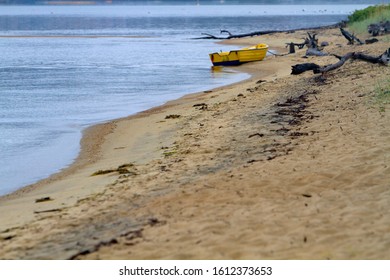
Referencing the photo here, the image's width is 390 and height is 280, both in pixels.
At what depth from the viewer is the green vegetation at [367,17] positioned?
160 feet

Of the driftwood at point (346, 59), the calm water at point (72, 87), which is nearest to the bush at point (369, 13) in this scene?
the calm water at point (72, 87)

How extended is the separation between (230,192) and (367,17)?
48.5m

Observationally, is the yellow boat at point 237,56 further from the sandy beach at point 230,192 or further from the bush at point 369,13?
the sandy beach at point 230,192

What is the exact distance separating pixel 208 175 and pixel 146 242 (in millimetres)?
3195

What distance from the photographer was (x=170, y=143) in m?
15.8

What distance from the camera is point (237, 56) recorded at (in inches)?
1603

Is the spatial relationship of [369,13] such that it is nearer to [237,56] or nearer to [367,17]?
[367,17]

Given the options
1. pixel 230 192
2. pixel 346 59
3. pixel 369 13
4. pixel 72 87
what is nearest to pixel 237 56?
pixel 72 87

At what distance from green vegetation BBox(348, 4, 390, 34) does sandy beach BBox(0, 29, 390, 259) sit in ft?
104

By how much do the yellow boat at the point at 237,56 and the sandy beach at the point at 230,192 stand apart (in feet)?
73.2

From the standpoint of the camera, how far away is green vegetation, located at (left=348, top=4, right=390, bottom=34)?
48822 mm

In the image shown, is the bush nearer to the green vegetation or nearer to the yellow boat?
the green vegetation

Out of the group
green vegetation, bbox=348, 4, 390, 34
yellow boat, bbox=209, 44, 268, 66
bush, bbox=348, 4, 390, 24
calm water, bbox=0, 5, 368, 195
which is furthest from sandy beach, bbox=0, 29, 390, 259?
bush, bbox=348, 4, 390, 24
